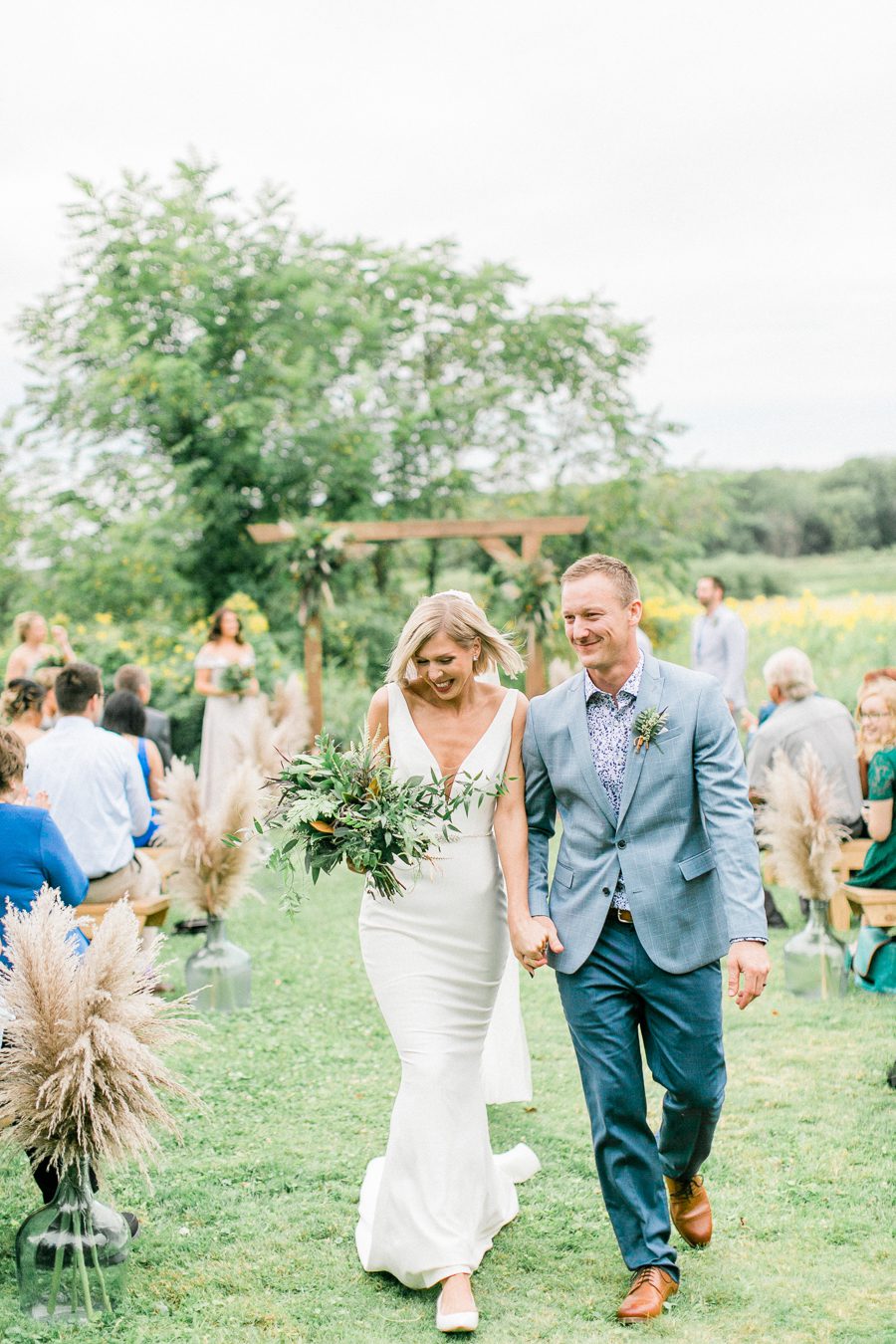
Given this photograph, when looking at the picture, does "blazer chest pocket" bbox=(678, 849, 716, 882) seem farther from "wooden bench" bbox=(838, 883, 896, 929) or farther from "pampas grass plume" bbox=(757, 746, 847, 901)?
"wooden bench" bbox=(838, 883, 896, 929)

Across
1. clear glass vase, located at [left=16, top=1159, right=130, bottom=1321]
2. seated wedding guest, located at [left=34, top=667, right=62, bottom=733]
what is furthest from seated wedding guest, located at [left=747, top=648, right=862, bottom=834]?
clear glass vase, located at [left=16, top=1159, right=130, bottom=1321]

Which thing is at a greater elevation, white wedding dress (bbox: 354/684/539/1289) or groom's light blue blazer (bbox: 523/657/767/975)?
groom's light blue blazer (bbox: 523/657/767/975)

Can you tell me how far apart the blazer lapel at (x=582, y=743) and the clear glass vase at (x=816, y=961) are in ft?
12.0

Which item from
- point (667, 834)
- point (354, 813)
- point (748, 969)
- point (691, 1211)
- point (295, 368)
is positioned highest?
point (295, 368)

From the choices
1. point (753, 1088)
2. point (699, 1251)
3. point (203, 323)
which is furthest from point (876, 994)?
point (203, 323)

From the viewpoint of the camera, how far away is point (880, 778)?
22.9 ft

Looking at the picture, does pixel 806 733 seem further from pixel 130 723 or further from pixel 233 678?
pixel 233 678

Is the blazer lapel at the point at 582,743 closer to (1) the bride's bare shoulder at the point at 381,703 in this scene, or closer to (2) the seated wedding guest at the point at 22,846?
(1) the bride's bare shoulder at the point at 381,703

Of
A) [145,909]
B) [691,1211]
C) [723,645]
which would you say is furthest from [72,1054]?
[723,645]

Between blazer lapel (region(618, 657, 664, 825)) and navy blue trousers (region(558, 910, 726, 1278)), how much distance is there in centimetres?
38

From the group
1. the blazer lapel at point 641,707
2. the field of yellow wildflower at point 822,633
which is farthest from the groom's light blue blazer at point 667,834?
the field of yellow wildflower at point 822,633

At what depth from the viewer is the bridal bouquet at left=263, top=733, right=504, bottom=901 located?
3.98 m

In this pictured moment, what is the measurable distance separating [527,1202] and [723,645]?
8441mm

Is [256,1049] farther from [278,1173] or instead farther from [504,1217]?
[504,1217]
